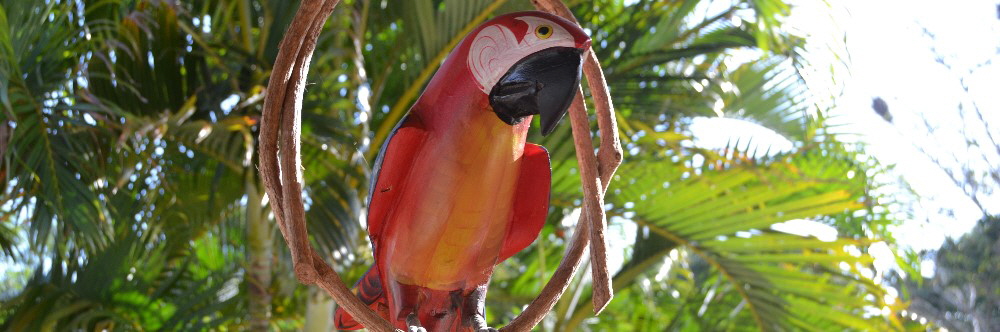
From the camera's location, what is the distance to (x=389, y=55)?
272 cm

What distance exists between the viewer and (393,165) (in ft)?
3.55

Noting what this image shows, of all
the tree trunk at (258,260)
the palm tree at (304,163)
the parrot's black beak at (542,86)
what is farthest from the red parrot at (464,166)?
the tree trunk at (258,260)

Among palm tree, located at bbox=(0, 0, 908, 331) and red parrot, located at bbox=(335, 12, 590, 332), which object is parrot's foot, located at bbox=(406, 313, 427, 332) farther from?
palm tree, located at bbox=(0, 0, 908, 331)

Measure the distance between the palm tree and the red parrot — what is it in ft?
2.53

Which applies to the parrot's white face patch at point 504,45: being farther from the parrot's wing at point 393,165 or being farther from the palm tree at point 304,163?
the palm tree at point 304,163

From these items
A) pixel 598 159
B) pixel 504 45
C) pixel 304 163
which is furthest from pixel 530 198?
pixel 304 163

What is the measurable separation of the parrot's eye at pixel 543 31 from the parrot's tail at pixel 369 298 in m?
0.36

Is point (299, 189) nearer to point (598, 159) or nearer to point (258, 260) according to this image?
point (598, 159)

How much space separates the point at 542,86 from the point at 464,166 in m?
0.13

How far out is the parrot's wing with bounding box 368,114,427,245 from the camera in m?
1.07

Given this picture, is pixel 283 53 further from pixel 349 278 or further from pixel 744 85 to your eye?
pixel 744 85

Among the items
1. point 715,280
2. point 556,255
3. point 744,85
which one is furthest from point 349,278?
point 744,85

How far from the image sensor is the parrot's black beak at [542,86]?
988 millimetres

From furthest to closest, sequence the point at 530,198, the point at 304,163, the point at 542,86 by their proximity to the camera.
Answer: the point at 304,163 < the point at 530,198 < the point at 542,86
